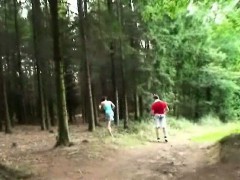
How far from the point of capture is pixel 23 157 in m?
14.1

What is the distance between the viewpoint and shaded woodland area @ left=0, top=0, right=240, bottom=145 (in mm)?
18594

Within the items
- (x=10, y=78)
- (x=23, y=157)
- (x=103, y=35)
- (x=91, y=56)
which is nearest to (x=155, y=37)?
(x=91, y=56)

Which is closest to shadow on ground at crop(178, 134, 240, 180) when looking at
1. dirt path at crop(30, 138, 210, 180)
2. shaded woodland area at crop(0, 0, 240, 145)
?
dirt path at crop(30, 138, 210, 180)

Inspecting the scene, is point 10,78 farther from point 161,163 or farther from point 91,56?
point 161,163

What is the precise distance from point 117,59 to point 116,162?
1364cm

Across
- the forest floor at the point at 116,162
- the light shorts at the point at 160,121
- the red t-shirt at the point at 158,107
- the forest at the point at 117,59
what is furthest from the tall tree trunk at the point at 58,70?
the light shorts at the point at 160,121

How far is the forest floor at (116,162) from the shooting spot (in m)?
11.0

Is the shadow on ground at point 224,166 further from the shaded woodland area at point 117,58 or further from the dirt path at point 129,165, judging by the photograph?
the shaded woodland area at point 117,58

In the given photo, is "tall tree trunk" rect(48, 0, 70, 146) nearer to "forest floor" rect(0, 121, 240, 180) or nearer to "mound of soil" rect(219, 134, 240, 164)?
"forest floor" rect(0, 121, 240, 180)

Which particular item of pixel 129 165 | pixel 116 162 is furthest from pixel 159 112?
pixel 129 165

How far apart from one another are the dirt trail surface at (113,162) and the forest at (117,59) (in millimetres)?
1444

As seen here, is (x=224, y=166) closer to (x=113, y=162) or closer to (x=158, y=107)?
(x=113, y=162)

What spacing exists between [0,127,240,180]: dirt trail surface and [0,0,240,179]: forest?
1444 millimetres

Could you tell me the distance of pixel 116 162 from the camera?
45.0ft
